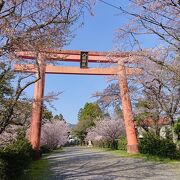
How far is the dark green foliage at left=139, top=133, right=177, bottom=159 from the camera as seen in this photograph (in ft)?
57.2

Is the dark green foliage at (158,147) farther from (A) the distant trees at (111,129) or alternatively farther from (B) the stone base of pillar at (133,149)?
(A) the distant trees at (111,129)

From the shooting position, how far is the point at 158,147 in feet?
62.0

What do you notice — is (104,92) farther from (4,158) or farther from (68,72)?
(4,158)

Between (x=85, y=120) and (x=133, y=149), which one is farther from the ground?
(x=85, y=120)

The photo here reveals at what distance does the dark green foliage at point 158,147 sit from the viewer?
1744 cm

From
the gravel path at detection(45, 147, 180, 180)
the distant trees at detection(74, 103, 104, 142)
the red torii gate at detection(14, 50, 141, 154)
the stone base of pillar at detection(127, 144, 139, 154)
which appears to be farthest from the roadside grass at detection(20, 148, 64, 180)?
the distant trees at detection(74, 103, 104, 142)

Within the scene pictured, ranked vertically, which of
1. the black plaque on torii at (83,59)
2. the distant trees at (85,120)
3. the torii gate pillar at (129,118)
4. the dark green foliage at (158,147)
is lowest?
the dark green foliage at (158,147)

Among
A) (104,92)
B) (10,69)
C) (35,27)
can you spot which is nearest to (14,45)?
(35,27)

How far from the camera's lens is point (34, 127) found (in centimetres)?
1995

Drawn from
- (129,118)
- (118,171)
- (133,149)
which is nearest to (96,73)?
(129,118)

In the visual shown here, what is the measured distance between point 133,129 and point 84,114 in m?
38.4

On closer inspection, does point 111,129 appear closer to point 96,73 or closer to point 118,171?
point 96,73

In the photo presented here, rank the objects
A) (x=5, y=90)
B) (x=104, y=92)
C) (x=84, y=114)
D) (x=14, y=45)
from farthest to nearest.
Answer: (x=84, y=114) < (x=104, y=92) < (x=5, y=90) < (x=14, y=45)

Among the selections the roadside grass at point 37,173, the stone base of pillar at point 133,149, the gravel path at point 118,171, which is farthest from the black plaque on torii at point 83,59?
the roadside grass at point 37,173
